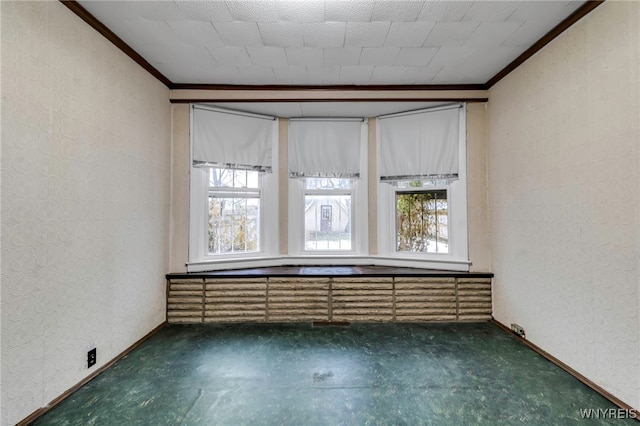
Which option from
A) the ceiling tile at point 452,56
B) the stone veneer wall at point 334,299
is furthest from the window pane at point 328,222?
the ceiling tile at point 452,56

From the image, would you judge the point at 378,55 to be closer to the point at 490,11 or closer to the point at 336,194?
the point at 490,11

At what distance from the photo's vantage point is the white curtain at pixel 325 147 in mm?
3596

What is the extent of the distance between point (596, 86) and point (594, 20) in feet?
1.58

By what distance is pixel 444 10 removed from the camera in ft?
6.43

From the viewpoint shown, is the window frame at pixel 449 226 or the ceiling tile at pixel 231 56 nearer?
the ceiling tile at pixel 231 56

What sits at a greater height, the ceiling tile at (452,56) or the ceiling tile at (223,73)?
the ceiling tile at (223,73)

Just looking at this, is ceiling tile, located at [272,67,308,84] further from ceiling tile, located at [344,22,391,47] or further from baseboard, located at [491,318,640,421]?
baseboard, located at [491,318,640,421]

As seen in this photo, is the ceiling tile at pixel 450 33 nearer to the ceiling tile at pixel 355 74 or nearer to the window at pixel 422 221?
the ceiling tile at pixel 355 74

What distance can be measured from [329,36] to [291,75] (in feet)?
2.45

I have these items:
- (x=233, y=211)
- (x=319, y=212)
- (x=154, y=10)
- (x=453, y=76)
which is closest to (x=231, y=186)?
(x=233, y=211)

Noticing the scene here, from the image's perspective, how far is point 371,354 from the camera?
2.39 m

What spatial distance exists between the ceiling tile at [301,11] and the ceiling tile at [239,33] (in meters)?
0.28

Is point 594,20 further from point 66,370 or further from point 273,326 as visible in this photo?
point 66,370

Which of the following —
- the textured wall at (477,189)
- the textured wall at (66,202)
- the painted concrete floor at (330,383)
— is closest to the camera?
the textured wall at (66,202)
